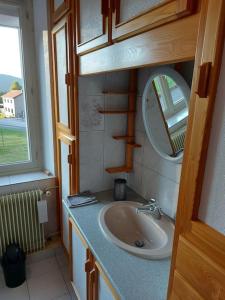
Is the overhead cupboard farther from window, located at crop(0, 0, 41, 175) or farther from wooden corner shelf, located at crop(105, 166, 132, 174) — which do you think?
window, located at crop(0, 0, 41, 175)

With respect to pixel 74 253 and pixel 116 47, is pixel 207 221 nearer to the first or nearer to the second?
pixel 116 47

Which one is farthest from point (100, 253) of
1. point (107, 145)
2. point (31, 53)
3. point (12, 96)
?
point (31, 53)

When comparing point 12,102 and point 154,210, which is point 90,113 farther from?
point 12,102

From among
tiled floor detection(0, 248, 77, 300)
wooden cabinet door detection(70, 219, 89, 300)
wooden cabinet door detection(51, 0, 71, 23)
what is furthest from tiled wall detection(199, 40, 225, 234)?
tiled floor detection(0, 248, 77, 300)

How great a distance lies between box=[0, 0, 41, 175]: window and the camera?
6.23ft

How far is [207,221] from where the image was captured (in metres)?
0.54

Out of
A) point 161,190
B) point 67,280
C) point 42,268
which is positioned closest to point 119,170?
point 161,190

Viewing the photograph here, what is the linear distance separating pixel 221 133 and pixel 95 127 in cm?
112

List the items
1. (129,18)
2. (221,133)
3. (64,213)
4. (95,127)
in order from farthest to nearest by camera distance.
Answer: (64,213)
(95,127)
(129,18)
(221,133)

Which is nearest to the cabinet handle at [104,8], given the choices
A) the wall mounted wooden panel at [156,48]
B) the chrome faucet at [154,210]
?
the wall mounted wooden panel at [156,48]

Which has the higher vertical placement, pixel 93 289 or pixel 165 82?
pixel 165 82

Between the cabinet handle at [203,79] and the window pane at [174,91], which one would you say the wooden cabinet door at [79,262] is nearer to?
the window pane at [174,91]

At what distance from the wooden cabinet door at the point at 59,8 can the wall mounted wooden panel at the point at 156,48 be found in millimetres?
550

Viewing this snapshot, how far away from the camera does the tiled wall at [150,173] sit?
127 cm
